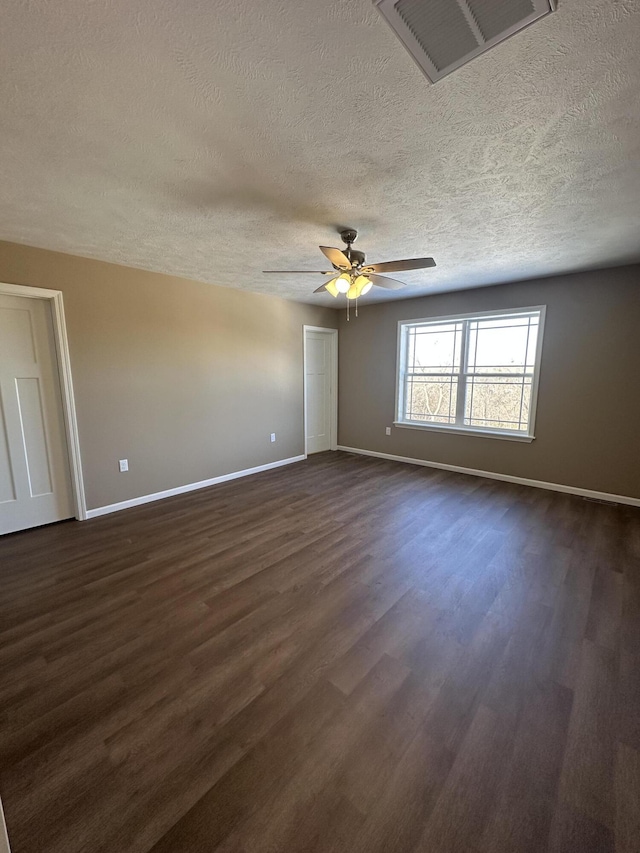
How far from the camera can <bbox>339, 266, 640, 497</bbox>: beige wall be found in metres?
3.51

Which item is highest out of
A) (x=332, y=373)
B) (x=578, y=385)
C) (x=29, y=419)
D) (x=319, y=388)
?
(x=332, y=373)

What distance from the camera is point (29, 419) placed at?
3016 millimetres

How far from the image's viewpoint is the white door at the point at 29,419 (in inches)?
114

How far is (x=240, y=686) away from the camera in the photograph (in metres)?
1.55

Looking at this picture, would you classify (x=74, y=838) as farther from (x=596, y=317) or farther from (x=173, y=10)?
(x=596, y=317)

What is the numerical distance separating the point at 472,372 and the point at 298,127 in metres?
3.84

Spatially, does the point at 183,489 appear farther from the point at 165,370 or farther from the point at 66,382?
the point at 66,382

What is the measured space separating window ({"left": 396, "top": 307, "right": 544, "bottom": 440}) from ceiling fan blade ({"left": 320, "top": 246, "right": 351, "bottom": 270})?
2.66m

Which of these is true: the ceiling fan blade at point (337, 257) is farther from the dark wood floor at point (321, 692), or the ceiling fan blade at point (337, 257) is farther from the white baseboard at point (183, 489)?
the white baseboard at point (183, 489)

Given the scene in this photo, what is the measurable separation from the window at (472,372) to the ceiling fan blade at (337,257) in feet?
8.73

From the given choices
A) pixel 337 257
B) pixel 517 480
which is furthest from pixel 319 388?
pixel 337 257

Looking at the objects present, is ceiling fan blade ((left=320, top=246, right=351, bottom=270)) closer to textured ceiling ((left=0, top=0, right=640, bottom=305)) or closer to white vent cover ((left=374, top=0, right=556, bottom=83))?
textured ceiling ((left=0, top=0, right=640, bottom=305))

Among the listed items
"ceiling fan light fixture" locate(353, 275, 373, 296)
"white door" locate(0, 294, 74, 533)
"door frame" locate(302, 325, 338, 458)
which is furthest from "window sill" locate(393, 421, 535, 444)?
"white door" locate(0, 294, 74, 533)

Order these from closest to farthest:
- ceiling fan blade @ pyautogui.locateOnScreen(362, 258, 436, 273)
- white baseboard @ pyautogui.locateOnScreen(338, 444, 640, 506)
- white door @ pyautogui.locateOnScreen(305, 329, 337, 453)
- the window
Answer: ceiling fan blade @ pyautogui.locateOnScreen(362, 258, 436, 273) → white baseboard @ pyautogui.locateOnScreen(338, 444, 640, 506) → the window → white door @ pyautogui.locateOnScreen(305, 329, 337, 453)
